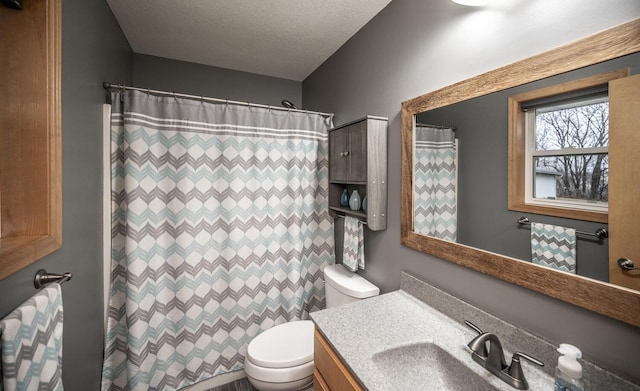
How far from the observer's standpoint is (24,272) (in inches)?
32.0

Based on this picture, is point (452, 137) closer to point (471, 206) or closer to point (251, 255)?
point (471, 206)

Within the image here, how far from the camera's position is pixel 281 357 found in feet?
4.61

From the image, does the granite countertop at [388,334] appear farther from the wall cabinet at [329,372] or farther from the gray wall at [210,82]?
the gray wall at [210,82]

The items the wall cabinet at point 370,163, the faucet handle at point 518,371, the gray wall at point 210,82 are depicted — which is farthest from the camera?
the gray wall at point 210,82

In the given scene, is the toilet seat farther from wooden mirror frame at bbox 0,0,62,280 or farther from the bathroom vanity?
wooden mirror frame at bbox 0,0,62,280

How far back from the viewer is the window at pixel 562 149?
73cm

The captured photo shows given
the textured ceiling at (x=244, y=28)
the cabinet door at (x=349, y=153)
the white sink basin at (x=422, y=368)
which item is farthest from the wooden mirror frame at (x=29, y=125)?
the cabinet door at (x=349, y=153)

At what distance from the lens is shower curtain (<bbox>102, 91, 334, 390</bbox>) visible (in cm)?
156

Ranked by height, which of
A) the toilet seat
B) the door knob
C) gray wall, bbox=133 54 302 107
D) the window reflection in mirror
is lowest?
the toilet seat

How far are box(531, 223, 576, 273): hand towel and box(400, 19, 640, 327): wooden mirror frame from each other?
3cm

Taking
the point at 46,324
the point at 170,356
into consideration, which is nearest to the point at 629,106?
the point at 46,324

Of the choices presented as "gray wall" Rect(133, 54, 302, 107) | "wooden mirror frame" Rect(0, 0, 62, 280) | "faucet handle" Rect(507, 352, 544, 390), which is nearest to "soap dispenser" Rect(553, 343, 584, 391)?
"faucet handle" Rect(507, 352, 544, 390)

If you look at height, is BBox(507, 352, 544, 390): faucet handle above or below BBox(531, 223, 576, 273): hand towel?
below

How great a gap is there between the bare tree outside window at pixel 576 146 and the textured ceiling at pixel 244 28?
1.18 meters
